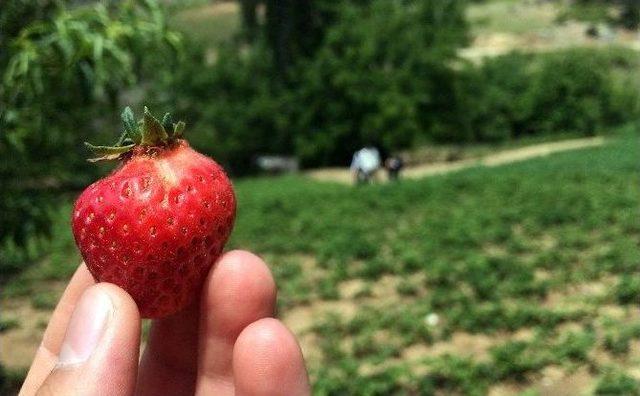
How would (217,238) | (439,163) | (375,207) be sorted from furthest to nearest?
(439,163) → (375,207) → (217,238)

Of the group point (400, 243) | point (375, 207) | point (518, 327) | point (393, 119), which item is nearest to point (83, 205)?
point (518, 327)

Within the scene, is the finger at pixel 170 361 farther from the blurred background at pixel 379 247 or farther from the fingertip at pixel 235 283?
the blurred background at pixel 379 247

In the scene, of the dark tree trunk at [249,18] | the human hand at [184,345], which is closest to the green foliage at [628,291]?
the human hand at [184,345]

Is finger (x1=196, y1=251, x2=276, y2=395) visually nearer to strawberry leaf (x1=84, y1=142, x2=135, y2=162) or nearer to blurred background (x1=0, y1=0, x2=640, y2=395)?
strawberry leaf (x1=84, y1=142, x2=135, y2=162)

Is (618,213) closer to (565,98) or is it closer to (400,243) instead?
(400,243)

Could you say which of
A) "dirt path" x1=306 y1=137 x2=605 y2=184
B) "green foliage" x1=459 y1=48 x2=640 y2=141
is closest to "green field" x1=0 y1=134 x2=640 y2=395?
"dirt path" x1=306 y1=137 x2=605 y2=184
